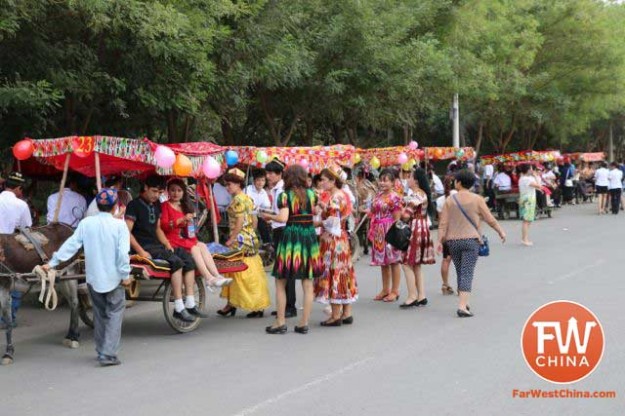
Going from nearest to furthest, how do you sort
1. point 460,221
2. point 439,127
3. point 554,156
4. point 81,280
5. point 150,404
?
1. point 150,404
2. point 81,280
3. point 460,221
4. point 554,156
5. point 439,127

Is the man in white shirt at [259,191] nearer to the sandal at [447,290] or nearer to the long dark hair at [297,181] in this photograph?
the sandal at [447,290]

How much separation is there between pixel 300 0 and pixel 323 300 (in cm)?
1108

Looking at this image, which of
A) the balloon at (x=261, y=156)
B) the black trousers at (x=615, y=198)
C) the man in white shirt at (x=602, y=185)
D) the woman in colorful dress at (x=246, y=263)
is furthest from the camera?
the man in white shirt at (x=602, y=185)

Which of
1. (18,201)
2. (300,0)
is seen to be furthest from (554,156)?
(18,201)

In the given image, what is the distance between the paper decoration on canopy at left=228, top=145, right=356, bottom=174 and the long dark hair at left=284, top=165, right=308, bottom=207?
521 cm

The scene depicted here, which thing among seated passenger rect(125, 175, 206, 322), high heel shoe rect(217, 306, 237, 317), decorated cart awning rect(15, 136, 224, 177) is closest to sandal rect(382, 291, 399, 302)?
high heel shoe rect(217, 306, 237, 317)

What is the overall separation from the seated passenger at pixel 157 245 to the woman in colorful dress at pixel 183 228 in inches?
3.6

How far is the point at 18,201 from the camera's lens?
10.1m

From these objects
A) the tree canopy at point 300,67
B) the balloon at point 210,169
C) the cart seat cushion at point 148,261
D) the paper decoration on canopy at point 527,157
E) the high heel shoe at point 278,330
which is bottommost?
the high heel shoe at point 278,330

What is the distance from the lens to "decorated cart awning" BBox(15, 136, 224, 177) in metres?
9.80

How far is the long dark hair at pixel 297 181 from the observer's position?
9117mm

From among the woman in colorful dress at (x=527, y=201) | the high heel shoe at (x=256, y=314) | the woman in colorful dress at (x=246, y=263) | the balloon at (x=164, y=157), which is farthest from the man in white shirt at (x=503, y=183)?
the balloon at (x=164, y=157)

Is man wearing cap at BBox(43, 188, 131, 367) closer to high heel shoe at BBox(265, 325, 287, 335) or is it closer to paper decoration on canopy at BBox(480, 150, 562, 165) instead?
high heel shoe at BBox(265, 325, 287, 335)

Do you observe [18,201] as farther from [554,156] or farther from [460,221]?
[554,156]
